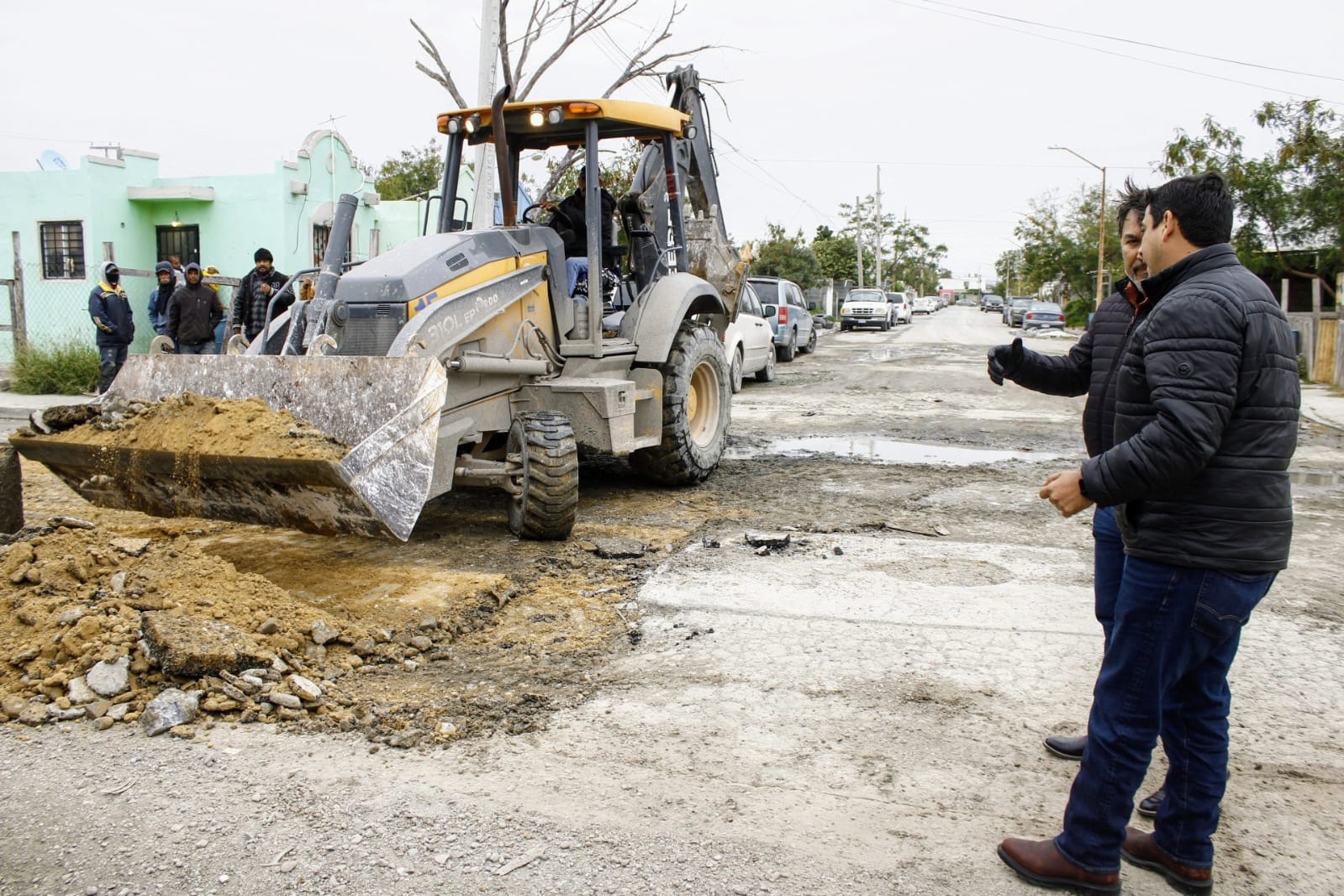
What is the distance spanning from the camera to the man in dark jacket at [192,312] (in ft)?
42.4

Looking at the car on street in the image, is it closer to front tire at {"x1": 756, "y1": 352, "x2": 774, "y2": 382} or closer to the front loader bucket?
front tire at {"x1": 756, "y1": 352, "x2": 774, "y2": 382}

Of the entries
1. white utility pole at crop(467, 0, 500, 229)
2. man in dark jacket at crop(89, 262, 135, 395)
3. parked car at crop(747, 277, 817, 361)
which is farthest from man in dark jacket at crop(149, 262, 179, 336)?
parked car at crop(747, 277, 817, 361)

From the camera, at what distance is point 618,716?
411 cm

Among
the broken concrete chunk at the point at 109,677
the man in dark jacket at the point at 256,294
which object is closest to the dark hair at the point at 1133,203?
the broken concrete chunk at the point at 109,677

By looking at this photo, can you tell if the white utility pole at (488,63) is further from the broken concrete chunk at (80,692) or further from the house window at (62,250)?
the broken concrete chunk at (80,692)

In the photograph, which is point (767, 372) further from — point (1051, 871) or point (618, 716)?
point (1051, 871)

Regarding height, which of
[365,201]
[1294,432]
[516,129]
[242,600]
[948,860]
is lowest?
[948,860]

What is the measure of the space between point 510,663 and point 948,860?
2.18m

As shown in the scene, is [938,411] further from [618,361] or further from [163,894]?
[163,894]

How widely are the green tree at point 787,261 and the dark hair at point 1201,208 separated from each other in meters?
42.0

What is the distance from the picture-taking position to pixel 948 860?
10.3 feet

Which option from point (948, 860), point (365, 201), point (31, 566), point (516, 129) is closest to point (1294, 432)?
point (948, 860)

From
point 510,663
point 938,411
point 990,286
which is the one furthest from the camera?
point 990,286

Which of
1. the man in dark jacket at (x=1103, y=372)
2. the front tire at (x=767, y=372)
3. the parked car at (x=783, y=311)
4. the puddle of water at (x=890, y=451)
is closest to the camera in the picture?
the man in dark jacket at (x=1103, y=372)
